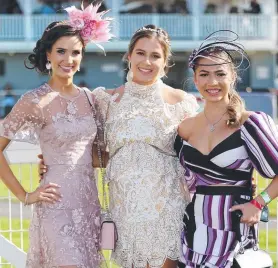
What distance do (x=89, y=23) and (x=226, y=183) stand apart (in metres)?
1.43

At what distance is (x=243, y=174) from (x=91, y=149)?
1.05 metres

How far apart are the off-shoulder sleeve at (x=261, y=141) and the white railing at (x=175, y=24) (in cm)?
2879

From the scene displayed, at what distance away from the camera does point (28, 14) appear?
33531mm

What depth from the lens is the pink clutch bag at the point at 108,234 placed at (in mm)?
5102

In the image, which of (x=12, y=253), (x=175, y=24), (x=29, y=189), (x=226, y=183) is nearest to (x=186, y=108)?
(x=226, y=183)

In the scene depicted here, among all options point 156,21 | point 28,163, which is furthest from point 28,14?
point 28,163

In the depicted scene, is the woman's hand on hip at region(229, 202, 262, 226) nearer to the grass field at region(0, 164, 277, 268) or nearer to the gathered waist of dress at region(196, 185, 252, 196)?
the gathered waist of dress at region(196, 185, 252, 196)

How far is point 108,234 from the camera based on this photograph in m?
5.10

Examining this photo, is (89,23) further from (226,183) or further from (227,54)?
(226,183)

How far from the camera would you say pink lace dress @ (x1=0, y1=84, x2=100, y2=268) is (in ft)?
16.9

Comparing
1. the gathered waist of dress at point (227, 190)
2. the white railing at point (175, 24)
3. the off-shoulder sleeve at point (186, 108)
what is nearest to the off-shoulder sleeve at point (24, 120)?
the off-shoulder sleeve at point (186, 108)

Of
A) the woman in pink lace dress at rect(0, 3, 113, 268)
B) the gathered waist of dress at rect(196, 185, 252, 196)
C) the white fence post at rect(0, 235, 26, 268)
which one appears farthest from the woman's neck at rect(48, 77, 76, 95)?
the white fence post at rect(0, 235, 26, 268)

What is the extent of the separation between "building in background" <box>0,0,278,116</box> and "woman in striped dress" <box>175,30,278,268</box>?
28.1 metres

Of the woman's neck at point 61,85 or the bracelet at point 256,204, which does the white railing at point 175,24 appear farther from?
the bracelet at point 256,204
